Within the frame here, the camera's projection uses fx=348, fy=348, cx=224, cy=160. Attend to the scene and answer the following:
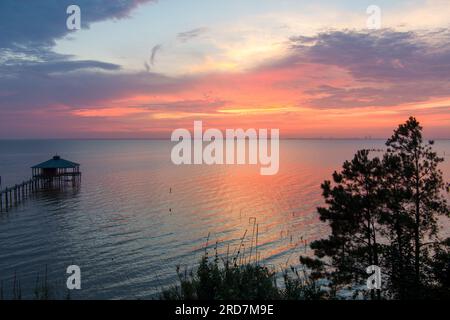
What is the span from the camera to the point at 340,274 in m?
18.1

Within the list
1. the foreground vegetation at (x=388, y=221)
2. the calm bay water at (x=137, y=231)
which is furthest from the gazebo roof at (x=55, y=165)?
the foreground vegetation at (x=388, y=221)

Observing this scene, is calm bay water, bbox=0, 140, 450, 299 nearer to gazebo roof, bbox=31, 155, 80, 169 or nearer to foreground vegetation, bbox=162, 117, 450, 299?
gazebo roof, bbox=31, 155, 80, 169

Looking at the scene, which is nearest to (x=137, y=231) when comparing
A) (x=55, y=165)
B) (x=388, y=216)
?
(x=388, y=216)

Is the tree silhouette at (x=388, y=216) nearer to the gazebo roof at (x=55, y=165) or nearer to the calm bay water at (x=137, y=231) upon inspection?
the calm bay water at (x=137, y=231)

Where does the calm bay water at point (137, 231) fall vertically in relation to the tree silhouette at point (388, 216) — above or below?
below

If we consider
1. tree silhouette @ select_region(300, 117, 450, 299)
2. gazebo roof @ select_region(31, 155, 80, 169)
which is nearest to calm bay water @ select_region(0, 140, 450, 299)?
gazebo roof @ select_region(31, 155, 80, 169)

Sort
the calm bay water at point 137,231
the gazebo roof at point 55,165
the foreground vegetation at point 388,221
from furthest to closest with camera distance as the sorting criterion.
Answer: the gazebo roof at point 55,165 < the calm bay water at point 137,231 < the foreground vegetation at point 388,221

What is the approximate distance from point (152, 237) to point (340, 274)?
2456 cm

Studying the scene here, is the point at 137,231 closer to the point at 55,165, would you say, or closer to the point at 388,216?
the point at 388,216

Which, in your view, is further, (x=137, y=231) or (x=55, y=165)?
(x=55, y=165)

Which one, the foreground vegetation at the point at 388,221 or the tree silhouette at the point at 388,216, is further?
the tree silhouette at the point at 388,216

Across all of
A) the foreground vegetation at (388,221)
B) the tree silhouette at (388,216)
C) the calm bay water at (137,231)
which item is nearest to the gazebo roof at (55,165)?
the calm bay water at (137,231)

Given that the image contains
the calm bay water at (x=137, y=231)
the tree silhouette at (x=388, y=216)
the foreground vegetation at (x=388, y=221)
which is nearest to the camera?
the foreground vegetation at (x=388, y=221)
